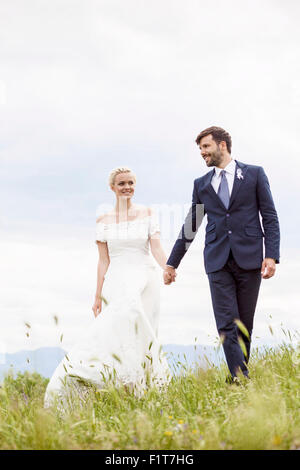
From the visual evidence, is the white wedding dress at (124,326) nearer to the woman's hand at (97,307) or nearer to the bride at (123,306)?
the bride at (123,306)

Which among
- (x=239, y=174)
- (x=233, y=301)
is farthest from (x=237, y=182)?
(x=233, y=301)

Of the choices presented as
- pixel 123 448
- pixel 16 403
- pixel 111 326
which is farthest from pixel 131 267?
pixel 123 448

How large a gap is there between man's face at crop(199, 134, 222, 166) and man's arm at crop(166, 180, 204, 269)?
19.6 inches

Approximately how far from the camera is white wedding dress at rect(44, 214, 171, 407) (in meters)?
6.61

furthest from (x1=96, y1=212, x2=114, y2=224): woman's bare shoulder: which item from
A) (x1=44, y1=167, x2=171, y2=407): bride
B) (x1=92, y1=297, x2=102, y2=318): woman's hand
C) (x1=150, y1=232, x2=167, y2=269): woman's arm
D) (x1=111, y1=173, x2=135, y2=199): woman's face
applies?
(x1=92, y1=297, x2=102, y2=318): woman's hand

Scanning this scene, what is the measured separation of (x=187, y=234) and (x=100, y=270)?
149 cm

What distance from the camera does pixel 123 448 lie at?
3.90 metres

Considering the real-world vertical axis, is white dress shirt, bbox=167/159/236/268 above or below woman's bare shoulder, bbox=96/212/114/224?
above

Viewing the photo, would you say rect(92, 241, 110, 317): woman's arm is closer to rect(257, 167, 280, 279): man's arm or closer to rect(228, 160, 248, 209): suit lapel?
rect(228, 160, 248, 209): suit lapel

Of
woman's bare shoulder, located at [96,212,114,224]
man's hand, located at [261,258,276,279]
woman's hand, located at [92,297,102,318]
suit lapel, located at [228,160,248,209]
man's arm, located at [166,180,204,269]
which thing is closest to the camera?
man's hand, located at [261,258,276,279]

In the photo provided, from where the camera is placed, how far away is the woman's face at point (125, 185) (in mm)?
7543

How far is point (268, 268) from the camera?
249 inches
